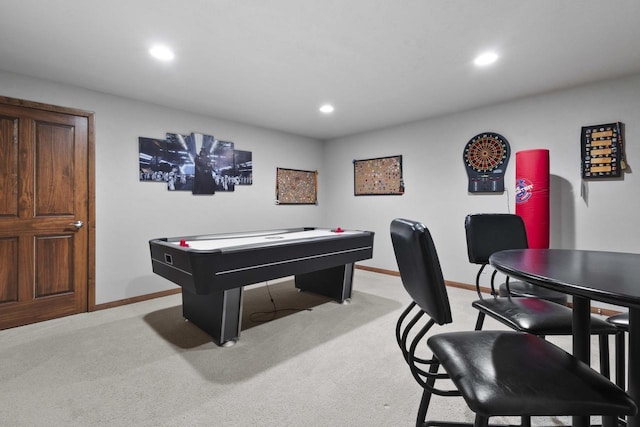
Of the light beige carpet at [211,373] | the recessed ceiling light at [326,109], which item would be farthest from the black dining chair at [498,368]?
the recessed ceiling light at [326,109]

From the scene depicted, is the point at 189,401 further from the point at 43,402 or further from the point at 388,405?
the point at 388,405

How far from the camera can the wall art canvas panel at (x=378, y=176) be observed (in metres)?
4.70

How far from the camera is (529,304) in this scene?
1.57 m

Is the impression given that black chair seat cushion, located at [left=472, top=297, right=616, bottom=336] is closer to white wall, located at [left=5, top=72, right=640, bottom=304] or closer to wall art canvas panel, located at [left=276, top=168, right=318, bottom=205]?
white wall, located at [left=5, top=72, right=640, bottom=304]

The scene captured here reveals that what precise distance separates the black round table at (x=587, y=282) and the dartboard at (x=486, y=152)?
2.59 metres

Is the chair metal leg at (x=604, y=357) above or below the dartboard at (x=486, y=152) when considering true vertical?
below

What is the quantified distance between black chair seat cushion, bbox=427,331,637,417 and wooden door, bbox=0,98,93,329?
360 cm

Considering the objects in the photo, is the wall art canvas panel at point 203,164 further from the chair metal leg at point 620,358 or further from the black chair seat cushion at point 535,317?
the chair metal leg at point 620,358

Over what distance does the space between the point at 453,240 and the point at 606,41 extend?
8.31ft

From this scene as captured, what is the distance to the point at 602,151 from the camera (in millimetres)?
2998

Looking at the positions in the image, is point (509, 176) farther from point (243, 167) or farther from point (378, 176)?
point (243, 167)

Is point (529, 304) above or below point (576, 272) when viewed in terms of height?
below

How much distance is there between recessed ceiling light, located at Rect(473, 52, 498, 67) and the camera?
2.49 metres

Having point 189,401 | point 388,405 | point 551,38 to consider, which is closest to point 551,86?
point 551,38
